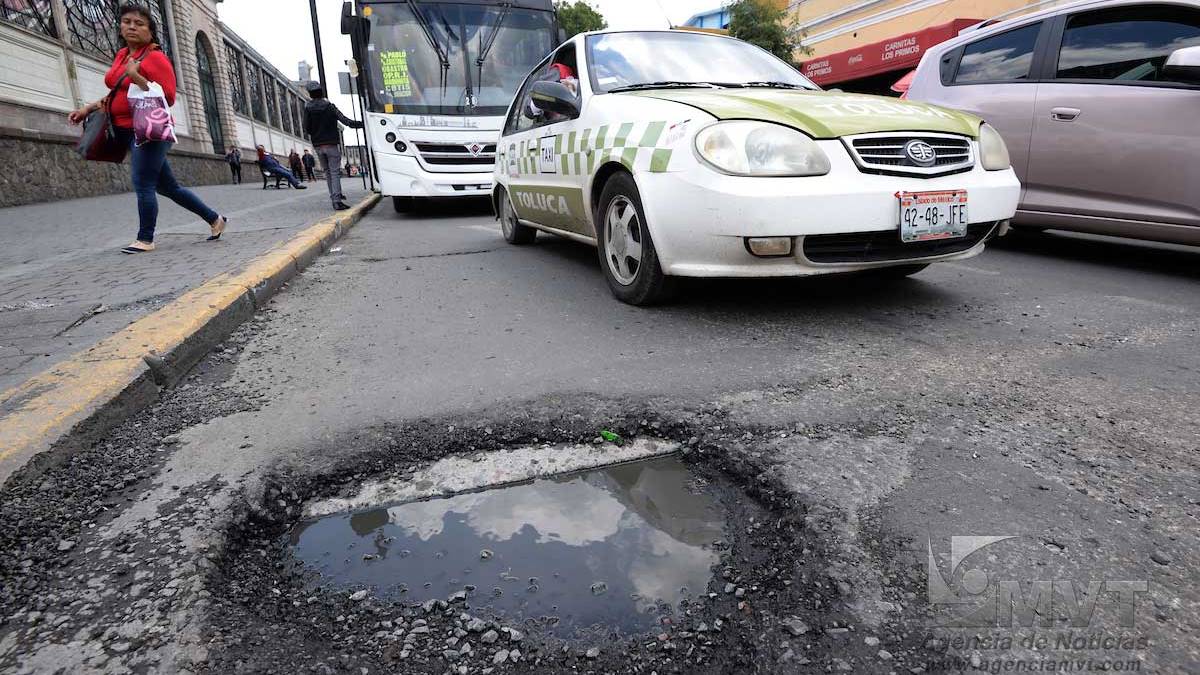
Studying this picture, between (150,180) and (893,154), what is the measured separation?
501 cm

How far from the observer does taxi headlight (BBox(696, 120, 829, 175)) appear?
108 inches

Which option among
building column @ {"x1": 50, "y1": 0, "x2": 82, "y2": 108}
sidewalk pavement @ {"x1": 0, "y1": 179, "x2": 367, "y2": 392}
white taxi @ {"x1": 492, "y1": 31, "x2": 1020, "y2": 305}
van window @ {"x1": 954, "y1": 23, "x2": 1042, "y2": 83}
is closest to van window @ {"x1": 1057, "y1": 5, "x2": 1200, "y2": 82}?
van window @ {"x1": 954, "y1": 23, "x2": 1042, "y2": 83}

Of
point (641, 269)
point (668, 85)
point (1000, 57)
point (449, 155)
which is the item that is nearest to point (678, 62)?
point (668, 85)

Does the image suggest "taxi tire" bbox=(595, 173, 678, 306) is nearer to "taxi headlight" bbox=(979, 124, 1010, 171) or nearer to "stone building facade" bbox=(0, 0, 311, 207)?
"taxi headlight" bbox=(979, 124, 1010, 171)

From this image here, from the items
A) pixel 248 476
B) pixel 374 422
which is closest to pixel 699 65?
pixel 374 422

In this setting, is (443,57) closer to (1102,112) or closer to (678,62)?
(678,62)

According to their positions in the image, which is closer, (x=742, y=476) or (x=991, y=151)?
(x=742, y=476)

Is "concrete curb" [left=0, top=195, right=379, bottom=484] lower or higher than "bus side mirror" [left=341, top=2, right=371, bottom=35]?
lower

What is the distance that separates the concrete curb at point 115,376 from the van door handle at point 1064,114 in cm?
495

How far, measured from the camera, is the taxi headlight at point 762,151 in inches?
108

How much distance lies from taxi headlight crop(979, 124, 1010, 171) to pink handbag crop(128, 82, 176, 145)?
5.07 meters

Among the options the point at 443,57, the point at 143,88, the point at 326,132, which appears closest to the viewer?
the point at 143,88

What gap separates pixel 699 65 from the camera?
12.9 feet

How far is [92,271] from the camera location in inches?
177
